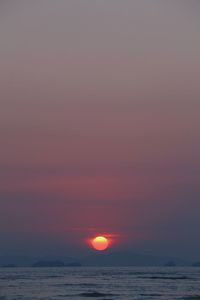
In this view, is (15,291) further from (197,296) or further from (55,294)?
(197,296)

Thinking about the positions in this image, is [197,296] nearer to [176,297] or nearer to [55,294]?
[176,297]

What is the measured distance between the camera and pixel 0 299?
182 ft

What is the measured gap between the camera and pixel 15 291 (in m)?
64.6

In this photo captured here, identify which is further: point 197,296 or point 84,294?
point 84,294

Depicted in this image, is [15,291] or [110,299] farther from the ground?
[15,291]

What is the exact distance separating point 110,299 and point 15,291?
39.2ft

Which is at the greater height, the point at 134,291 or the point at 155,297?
the point at 134,291

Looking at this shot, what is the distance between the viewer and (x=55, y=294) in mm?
60406

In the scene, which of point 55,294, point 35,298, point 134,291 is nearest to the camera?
point 35,298

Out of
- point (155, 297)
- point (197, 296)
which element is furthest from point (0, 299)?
Result: point (197, 296)

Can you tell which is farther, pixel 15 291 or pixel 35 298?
pixel 15 291

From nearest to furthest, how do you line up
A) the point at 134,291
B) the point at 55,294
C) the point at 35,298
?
the point at 35,298
the point at 55,294
the point at 134,291

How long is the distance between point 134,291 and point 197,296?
9.00 metres

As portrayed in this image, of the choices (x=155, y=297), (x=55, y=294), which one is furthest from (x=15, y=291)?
(x=155, y=297)
